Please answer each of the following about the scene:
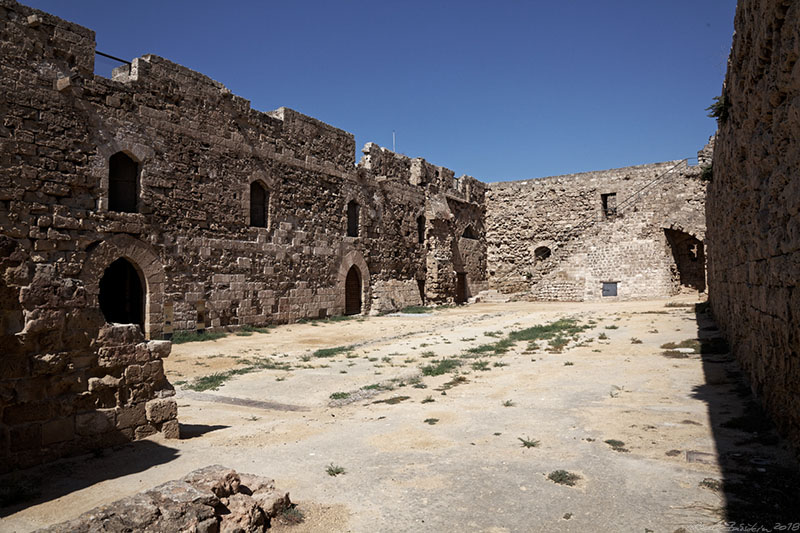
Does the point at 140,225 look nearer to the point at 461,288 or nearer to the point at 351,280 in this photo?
the point at 351,280

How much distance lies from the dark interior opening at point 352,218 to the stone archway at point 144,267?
7.79 metres

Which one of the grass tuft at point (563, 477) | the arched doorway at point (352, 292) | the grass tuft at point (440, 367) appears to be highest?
the arched doorway at point (352, 292)

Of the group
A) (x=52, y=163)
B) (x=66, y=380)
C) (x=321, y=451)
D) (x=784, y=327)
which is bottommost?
(x=321, y=451)

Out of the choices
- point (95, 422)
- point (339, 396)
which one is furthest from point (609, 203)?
point (95, 422)

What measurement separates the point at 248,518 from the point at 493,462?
2.03 metres

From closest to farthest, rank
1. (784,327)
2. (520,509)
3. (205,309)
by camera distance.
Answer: (520,509) < (784,327) < (205,309)

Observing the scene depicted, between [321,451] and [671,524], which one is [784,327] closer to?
[671,524]

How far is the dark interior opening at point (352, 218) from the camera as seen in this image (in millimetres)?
19531

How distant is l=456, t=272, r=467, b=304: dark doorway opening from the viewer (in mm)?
26158

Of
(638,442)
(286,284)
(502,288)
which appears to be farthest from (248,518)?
(502,288)

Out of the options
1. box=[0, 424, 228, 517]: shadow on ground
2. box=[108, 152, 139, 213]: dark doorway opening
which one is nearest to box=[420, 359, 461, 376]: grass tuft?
box=[0, 424, 228, 517]: shadow on ground

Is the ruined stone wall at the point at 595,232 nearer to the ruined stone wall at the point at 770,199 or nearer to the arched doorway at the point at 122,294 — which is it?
the ruined stone wall at the point at 770,199

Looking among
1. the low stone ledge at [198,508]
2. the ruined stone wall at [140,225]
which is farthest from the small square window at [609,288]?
the low stone ledge at [198,508]

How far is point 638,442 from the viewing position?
4.77 metres
